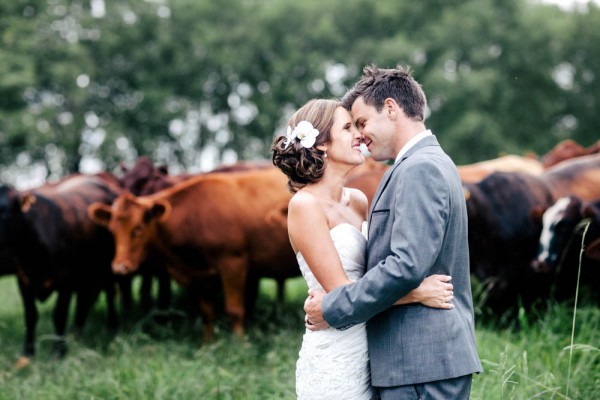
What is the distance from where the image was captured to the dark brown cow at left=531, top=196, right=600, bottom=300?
20.8 feet

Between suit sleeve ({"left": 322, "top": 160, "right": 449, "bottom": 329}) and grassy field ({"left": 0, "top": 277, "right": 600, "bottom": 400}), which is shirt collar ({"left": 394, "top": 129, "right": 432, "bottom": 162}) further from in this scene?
grassy field ({"left": 0, "top": 277, "right": 600, "bottom": 400})

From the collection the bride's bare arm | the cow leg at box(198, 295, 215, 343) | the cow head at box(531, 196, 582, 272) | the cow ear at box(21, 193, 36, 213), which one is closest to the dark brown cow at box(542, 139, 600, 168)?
the cow head at box(531, 196, 582, 272)

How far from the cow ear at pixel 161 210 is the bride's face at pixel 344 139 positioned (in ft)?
14.9

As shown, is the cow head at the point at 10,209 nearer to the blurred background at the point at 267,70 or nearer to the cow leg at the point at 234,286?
the cow leg at the point at 234,286

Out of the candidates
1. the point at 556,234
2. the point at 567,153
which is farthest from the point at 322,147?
the point at 567,153

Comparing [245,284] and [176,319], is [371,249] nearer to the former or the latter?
[245,284]

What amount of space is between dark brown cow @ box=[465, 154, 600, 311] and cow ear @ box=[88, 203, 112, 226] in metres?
3.88

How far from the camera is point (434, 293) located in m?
2.54

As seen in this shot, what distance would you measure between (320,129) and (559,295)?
4.71 m

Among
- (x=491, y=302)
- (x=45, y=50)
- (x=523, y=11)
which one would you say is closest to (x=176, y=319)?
(x=491, y=302)

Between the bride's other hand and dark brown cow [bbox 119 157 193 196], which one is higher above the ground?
the bride's other hand

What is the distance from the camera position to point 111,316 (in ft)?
28.3

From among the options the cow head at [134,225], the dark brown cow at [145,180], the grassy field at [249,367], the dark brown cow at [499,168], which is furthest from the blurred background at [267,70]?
the grassy field at [249,367]

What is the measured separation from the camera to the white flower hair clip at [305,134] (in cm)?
290
